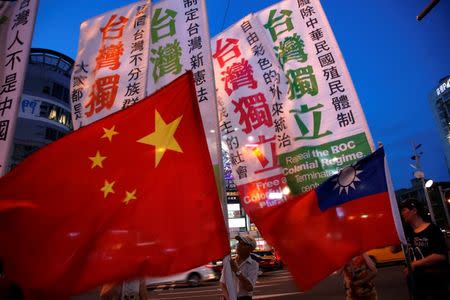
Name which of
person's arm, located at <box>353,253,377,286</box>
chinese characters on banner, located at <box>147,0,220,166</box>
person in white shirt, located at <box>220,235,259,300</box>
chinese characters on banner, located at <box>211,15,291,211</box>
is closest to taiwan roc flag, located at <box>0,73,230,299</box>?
chinese characters on banner, located at <box>147,0,220,166</box>

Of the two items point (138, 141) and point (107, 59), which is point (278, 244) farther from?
point (107, 59)

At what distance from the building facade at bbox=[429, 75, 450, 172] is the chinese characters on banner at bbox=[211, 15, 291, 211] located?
2938 inches

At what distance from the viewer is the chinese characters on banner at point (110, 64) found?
541cm

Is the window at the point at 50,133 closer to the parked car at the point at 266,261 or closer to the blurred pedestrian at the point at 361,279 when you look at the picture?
the parked car at the point at 266,261

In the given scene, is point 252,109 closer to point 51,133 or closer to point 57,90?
point 51,133

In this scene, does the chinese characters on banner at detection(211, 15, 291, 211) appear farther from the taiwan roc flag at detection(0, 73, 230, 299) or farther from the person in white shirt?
the taiwan roc flag at detection(0, 73, 230, 299)

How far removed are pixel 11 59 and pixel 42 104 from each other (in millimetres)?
40908

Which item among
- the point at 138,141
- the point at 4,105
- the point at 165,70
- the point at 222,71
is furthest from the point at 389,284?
the point at 4,105

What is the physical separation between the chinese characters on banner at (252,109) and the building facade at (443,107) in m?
74.6

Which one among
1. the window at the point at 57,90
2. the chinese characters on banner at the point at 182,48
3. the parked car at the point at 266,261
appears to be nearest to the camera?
the chinese characters on banner at the point at 182,48

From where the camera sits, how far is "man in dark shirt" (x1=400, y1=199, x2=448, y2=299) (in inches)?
147

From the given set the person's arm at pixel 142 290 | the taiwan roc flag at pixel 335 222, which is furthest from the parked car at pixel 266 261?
the person's arm at pixel 142 290

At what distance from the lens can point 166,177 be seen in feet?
10.6

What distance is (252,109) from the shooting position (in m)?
5.80
